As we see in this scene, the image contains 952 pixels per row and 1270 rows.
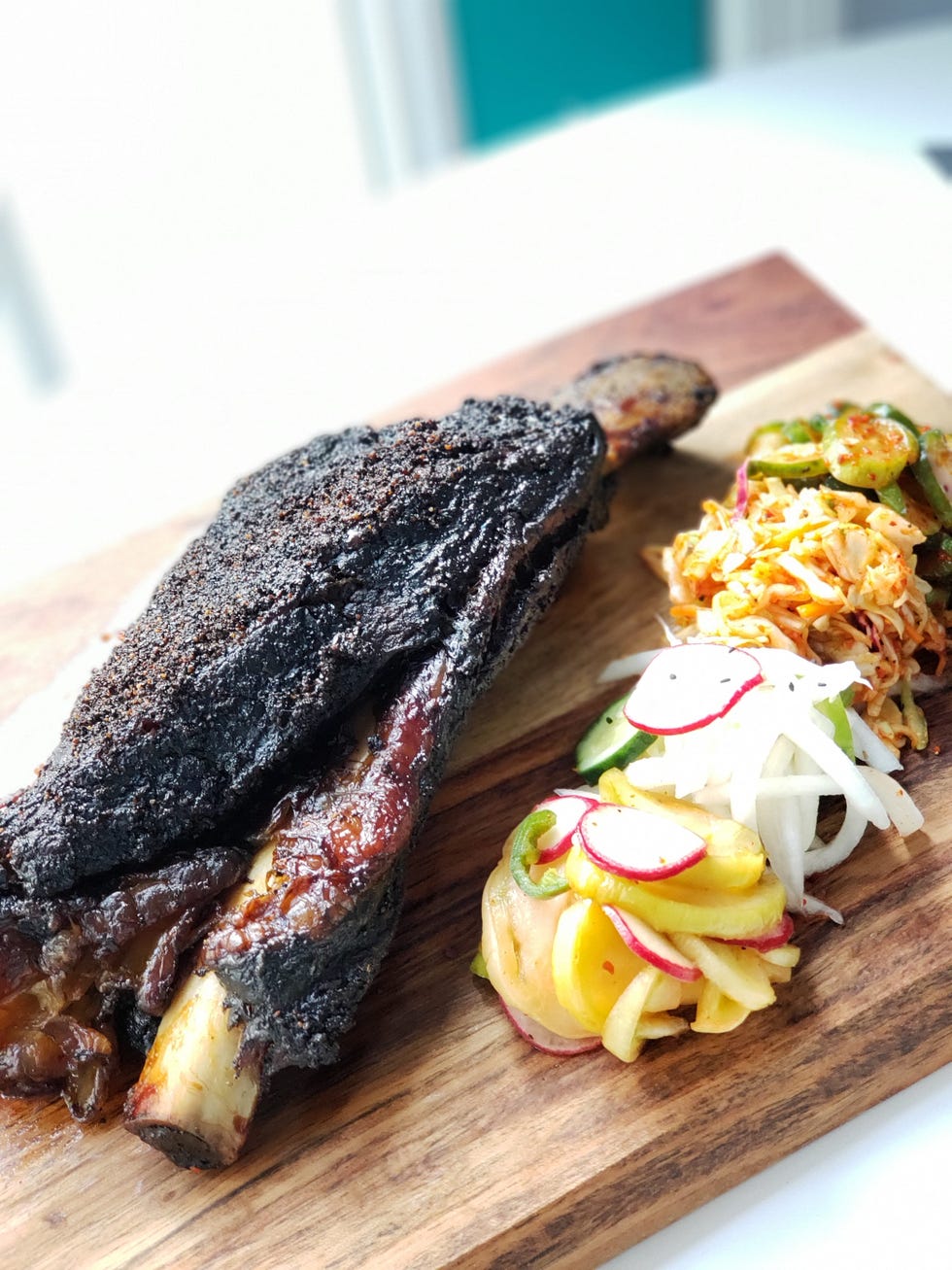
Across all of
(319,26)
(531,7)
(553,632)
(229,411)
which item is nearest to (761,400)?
(553,632)

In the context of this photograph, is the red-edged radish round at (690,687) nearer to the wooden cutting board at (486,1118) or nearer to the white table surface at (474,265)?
the wooden cutting board at (486,1118)

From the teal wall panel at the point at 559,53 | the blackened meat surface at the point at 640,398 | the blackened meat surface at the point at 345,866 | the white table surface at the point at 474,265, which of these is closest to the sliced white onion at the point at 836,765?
the blackened meat surface at the point at 345,866

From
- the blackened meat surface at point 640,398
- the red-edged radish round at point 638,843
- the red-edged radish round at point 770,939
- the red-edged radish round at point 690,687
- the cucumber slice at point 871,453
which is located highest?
the cucumber slice at point 871,453

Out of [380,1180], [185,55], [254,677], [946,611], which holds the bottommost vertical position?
[380,1180]

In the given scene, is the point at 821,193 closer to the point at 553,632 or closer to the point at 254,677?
the point at 553,632

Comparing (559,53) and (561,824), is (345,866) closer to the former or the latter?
(561,824)

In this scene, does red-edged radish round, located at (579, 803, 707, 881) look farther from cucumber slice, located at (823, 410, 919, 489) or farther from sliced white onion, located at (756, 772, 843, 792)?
cucumber slice, located at (823, 410, 919, 489)

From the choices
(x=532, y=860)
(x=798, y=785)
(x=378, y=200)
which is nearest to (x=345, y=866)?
(x=532, y=860)
